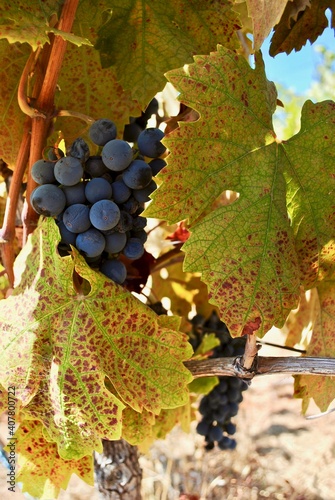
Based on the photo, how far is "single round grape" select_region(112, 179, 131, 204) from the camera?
74 cm

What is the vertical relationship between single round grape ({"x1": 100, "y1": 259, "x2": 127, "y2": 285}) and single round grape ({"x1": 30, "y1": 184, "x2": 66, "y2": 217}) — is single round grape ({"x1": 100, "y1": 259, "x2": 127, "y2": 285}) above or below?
below

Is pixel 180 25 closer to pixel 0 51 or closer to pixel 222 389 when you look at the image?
pixel 0 51

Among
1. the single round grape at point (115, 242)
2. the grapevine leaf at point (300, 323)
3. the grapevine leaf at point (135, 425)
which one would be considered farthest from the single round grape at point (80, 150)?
the grapevine leaf at point (300, 323)

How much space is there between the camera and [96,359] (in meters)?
0.72

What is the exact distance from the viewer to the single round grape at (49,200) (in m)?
0.71

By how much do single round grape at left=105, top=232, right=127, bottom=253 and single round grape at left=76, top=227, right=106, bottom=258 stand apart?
0.06ft

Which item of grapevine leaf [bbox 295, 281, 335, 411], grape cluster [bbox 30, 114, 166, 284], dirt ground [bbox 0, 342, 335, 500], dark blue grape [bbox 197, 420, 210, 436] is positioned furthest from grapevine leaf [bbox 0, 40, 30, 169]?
dirt ground [bbox 0, 342, 335, 500]

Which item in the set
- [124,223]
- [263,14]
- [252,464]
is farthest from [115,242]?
[252,464]

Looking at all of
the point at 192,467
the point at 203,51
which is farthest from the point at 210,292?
the point at 192,467

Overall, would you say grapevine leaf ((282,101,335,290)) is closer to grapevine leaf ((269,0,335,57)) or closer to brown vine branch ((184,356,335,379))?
brown vine branch ((184,356,335,379))

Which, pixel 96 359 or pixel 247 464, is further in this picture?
pixel 247 464

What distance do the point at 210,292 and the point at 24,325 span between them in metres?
0.26

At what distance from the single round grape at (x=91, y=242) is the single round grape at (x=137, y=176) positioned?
0.08 meters

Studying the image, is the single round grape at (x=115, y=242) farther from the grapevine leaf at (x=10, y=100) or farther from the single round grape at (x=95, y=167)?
the grapevine leaf at (x=10, y=100)
